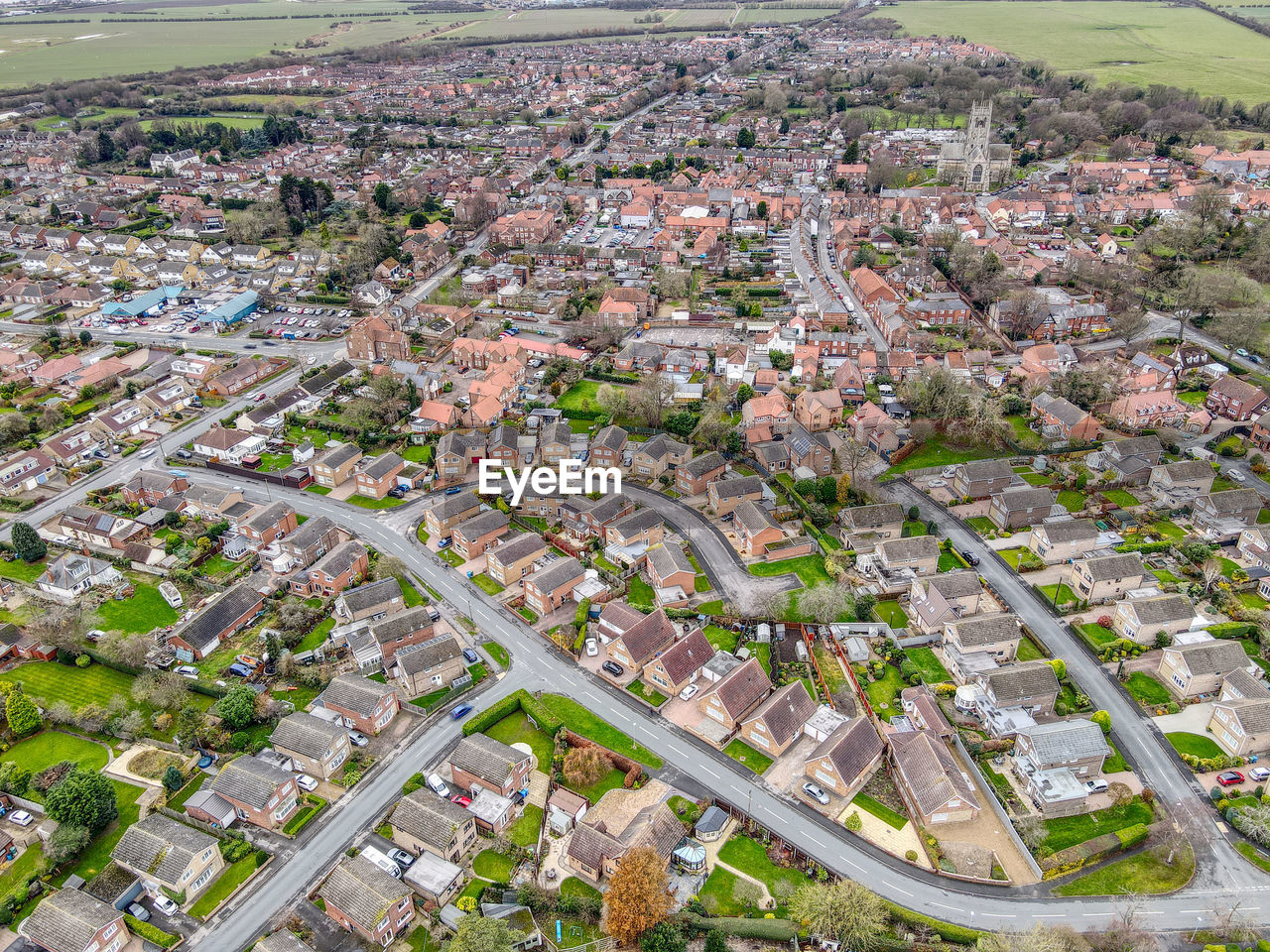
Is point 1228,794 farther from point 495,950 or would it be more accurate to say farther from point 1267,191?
point 1267,191

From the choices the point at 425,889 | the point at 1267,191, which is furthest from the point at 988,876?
the point at 1267,191

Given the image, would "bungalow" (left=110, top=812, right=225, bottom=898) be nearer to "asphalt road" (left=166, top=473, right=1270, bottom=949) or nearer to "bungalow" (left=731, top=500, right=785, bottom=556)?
"asphalt road" (left=166, top=473, right=1270, bottom=949)

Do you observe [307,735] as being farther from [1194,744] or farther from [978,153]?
[978,153]

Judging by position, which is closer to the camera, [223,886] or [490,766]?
[223,886]

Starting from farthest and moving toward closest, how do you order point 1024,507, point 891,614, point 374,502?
point 374,502
point 1024,507
point 891,614

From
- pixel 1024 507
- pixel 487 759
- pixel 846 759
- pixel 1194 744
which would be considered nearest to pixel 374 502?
pixel 487 759

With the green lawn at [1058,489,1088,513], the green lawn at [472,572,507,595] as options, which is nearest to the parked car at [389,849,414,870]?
the green lawn at [472,572,507,595]

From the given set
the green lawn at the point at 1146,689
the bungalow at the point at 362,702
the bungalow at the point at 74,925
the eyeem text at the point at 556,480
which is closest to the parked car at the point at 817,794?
the green lawn at the point at 1146,689
